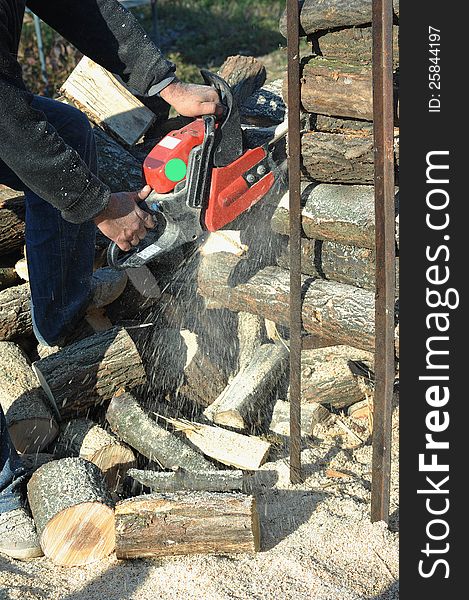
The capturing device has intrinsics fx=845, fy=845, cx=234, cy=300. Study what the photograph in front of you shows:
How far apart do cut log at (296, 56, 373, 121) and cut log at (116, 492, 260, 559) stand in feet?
4.94

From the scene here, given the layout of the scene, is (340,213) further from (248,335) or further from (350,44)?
(248,335)

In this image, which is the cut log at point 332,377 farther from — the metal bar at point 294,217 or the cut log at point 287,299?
the metal bar at point 294,217

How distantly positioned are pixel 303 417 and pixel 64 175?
5.30 feet

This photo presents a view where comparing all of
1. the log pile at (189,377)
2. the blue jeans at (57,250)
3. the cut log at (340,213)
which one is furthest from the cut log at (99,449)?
the cut log at (340,213)

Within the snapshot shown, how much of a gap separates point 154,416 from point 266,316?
70 centimetres

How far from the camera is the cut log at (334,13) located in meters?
3.04

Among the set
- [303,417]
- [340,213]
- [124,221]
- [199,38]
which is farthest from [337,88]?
[199,38]

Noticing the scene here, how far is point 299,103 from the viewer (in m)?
3.08

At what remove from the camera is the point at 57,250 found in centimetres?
388

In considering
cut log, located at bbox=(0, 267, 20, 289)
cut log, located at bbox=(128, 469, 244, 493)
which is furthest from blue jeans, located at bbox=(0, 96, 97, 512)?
cut log, located at bbox=(128, 469, 244, 493)

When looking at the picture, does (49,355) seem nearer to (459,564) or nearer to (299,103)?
(299,103)

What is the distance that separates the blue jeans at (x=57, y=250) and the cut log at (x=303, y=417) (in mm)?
1065

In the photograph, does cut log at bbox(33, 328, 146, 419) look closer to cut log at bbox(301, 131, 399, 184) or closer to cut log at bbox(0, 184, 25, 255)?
cut log at bbox(0, 184, 25, 255)

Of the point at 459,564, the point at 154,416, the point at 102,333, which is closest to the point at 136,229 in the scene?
the point at 102,333
